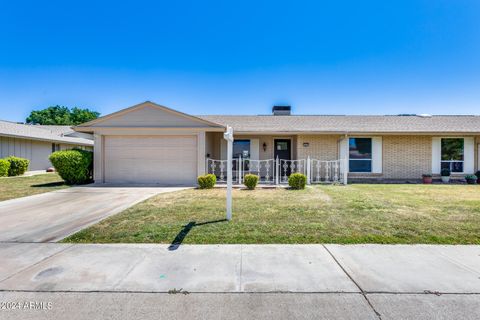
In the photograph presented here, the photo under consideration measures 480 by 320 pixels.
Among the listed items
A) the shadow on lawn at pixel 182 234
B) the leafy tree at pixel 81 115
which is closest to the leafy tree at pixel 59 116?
the leafy tree at pixel 81 115

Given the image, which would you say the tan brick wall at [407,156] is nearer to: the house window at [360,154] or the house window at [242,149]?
the house window at [360,154]

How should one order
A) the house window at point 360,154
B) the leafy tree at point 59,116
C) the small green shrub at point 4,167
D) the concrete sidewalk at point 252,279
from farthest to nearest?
the leafy tree at point 59,116, the small green shrub at point 4,167, the house window at point 360,154, the concrete sidewalk at point 252,279

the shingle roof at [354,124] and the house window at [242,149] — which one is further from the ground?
the shingle roof at [354,124]

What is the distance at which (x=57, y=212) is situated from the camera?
255 inches

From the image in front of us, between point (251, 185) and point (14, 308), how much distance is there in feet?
27.3

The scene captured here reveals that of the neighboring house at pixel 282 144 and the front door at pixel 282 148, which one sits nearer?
the neighboring house at pixel 282 144

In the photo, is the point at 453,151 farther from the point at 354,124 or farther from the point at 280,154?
the point at 280,154

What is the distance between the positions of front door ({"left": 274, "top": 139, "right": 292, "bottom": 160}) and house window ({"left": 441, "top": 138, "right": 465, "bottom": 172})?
8368mm

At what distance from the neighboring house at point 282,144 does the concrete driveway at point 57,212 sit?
9.16ft

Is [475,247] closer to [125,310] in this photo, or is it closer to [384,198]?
[384,198]

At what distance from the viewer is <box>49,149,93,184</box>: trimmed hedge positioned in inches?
444

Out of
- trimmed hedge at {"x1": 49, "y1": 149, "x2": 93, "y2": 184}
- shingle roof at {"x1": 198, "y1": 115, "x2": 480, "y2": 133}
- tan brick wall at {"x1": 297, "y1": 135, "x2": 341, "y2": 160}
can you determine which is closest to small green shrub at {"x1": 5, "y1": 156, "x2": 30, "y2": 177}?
trimmed hedge at {"x1": 49, "y1": 149, "x2": 93, "y2": 184}

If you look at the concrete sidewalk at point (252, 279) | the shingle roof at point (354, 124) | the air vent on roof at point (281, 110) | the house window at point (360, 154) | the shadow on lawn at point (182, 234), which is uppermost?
the air vent on roof at point (281, 110)

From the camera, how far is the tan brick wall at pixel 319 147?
13531 mm
